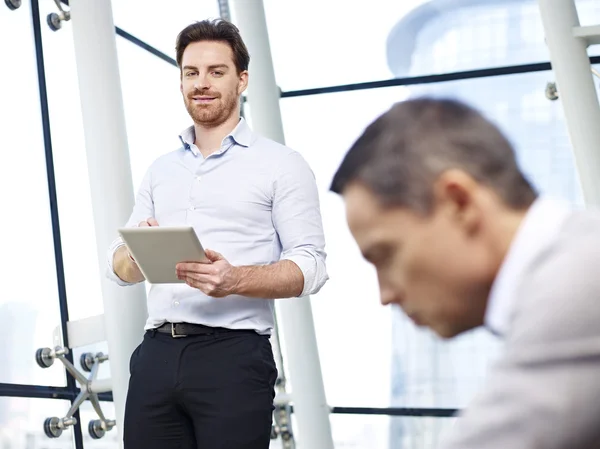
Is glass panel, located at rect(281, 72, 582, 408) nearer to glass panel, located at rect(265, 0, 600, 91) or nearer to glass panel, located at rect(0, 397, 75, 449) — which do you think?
glass panel, located at rect(265, 0, 600, 91)

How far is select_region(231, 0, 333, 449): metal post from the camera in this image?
490 centimetres

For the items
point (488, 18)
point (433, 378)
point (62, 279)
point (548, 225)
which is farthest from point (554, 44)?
point (548, 225)

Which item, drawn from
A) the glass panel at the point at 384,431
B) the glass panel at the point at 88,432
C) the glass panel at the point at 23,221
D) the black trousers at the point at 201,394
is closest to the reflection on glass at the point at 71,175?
the glass panel at the point at 23,221

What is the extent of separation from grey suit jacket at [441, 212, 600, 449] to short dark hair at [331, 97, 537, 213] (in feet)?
0.43

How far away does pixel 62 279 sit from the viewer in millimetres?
3809

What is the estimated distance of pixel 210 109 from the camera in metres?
2.86

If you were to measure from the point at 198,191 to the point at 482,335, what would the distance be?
2.51m

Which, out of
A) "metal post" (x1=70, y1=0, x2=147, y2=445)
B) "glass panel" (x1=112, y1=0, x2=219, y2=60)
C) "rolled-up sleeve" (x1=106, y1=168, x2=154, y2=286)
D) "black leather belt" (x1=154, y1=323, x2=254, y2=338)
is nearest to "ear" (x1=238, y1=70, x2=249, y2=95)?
"rolled-up sleeve" (x1=106, y1=168, x2=154, y2=286)

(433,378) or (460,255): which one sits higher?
(460,255)

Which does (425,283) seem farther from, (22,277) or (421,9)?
(421,9)

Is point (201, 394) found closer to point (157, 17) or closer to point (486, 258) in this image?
point (486, 258)

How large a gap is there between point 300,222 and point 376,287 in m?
2.30

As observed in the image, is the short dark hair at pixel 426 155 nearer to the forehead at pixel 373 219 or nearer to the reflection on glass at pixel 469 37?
the forehead at pixel 373 219

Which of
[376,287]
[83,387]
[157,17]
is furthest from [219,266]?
[157,17]
